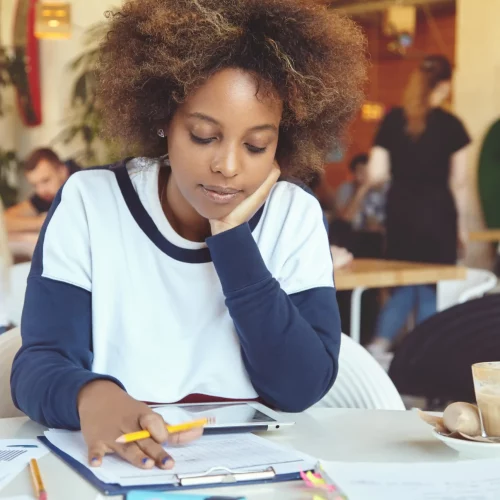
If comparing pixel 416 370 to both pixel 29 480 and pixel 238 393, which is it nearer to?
pixel 238 393

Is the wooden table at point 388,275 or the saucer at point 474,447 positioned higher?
the saucer at point 474,447

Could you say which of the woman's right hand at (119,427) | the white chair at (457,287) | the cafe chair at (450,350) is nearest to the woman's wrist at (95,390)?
the woman's right hand at (119,427)

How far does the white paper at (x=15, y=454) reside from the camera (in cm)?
90

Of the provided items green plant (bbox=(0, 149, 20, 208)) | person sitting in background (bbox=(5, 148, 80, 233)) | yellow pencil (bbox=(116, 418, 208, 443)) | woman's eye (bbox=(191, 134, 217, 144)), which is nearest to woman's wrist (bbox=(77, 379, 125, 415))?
yellow pencil (bbox=(116, 418, 208, 443))

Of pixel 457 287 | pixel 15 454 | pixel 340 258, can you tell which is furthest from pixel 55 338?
pixel 457 287

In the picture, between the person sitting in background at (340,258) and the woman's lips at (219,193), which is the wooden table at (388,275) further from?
the woman's lips at (219,193)

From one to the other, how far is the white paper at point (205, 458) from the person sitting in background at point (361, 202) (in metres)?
4.34

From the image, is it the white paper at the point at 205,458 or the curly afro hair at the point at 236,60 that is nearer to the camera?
the white paper at the point at 205,458

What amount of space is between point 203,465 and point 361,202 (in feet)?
15.2

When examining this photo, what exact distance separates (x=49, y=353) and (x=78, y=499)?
42 cm

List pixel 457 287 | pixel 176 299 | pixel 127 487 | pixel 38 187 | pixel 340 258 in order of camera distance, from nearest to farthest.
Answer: pixel 127 487 < pixel 176 299 < pixel 340 258 < pixel 457 287 < pixel 38 187

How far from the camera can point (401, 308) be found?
499 cm

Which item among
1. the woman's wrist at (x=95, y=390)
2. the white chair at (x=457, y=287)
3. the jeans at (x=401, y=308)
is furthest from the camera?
the jeans at (x=401, y=308)

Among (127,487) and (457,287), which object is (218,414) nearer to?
(127,487)
